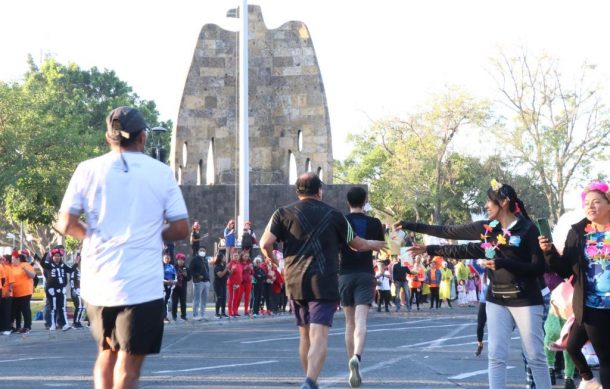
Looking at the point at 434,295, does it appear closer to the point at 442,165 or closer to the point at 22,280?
the point at 22,280

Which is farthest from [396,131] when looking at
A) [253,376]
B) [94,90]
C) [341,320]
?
[253,376]

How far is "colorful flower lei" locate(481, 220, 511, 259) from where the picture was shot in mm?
9641

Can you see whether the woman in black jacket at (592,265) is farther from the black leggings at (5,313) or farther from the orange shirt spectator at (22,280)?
the orange shirt spectator at (22,280)

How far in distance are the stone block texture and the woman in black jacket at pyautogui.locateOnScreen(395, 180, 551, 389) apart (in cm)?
3923

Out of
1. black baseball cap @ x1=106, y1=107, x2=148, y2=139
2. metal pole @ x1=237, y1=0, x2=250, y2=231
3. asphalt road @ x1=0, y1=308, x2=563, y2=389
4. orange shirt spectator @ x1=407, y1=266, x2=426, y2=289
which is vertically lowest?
asphalt road @ x1=0, y1=308, x2=563, y2=389

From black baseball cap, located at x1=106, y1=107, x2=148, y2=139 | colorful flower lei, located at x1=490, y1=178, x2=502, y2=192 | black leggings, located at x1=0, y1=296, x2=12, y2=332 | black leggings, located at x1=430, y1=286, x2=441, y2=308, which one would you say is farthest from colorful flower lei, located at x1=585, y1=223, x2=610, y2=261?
black leggings, located at x1=430, y1=286, x2=441, y2=308

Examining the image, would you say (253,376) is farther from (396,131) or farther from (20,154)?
(396,131)

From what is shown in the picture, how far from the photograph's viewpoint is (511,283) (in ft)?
31.4

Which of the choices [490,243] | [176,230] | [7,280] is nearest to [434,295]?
[7,280]

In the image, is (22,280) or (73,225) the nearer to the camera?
(73,225)

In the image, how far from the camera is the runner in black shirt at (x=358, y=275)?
1265cm

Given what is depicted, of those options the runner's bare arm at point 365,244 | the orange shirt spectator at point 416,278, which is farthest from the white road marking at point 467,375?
the orange shirt spectator at point 416,278

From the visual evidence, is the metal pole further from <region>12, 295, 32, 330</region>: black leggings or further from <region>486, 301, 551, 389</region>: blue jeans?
<region>486, 301, 551, 389</region>: blue jeans

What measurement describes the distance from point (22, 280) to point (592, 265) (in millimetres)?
17745
